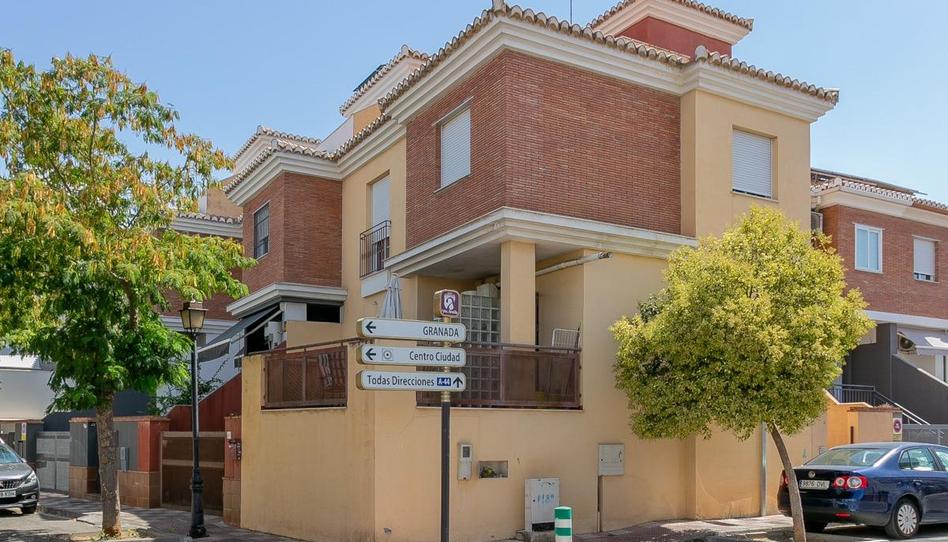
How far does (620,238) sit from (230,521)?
827 cm

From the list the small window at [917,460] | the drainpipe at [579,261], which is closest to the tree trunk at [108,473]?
the drainpipe at [579,261]

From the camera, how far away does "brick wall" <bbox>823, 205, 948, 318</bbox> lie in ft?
80.8

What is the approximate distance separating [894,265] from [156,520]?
63.1 feet

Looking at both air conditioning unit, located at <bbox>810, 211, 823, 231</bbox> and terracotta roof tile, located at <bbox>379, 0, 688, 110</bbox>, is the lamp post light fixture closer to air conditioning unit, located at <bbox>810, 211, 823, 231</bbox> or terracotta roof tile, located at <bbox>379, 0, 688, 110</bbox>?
terracotta roof tile, located at <bbox>379, 0, 688, 110</bbox>

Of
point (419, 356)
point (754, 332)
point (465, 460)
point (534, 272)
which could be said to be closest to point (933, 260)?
point (534, 272)

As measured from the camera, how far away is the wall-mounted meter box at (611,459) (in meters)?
14.8

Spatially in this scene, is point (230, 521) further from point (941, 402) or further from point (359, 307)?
point (941, 402)

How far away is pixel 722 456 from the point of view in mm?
16016

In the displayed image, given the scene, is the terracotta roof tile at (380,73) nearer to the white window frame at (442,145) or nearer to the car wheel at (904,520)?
the white window frame at (442,145)

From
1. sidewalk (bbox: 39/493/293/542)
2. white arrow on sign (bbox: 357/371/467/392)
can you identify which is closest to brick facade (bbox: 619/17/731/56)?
white arrow on sign (bbox: 357/371/467/392)

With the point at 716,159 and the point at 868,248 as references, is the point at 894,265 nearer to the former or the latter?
the point at 868,248

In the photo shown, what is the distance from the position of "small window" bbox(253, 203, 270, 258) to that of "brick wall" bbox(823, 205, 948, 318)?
46.0 feet

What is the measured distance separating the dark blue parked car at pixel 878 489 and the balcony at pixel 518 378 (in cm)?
344

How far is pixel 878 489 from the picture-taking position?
13.4m
